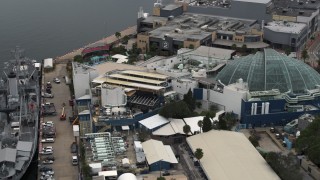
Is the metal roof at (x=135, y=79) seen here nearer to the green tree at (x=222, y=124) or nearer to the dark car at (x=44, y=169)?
the green tree at (x=222, y=124)

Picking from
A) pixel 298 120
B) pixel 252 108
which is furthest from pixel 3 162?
pixel 298 120

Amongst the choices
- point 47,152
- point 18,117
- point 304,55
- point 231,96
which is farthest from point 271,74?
point 18,117

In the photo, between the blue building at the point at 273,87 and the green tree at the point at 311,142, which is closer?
the green tree at the point at 311,142

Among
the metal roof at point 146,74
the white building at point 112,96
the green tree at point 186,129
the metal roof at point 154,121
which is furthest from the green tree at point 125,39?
the green tree at point 186,129

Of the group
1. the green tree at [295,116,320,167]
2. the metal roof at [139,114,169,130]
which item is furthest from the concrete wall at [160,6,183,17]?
the green tree at [295,116,320,167]

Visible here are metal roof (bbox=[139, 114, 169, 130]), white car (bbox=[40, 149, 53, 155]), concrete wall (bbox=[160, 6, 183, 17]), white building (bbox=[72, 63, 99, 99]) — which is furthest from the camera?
concrete wall (bbox=[160, 6, 183, 17])

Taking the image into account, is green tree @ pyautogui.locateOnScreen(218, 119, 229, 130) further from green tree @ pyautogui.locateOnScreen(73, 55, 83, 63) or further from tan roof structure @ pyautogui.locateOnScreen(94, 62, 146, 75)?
green tree @ pyautogui.locateOnScreen(73, 55, 83, 63)
